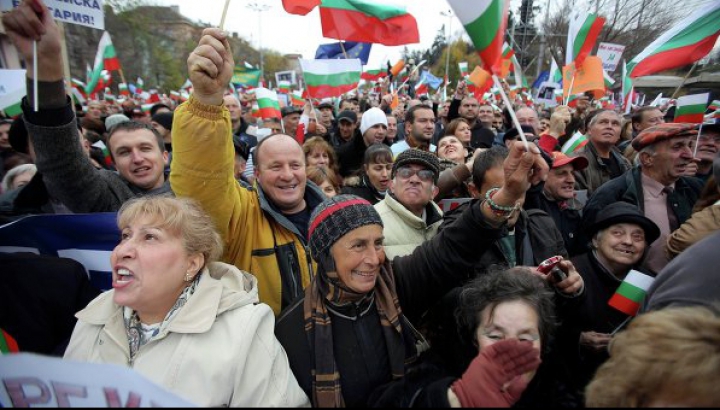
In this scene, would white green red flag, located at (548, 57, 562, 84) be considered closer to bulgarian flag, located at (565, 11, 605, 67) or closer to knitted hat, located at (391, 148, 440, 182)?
bulgarian flag, located at (565, 11, 605, 67)

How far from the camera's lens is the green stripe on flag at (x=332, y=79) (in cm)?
564

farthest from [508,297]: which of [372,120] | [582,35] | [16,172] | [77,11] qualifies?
[582,35]

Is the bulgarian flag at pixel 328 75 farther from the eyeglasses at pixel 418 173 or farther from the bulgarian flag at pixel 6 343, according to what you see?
the bulgarian flag at pixel 6 343

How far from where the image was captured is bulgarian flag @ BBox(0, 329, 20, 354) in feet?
5.49

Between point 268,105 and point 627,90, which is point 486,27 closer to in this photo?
point 268,105

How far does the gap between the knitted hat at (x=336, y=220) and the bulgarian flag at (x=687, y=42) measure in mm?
3992

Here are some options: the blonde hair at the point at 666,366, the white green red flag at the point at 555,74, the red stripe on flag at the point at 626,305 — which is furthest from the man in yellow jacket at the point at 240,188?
the white green red flag at the point at 555,74

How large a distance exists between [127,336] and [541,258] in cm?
232

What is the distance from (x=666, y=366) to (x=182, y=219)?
5.84 ft

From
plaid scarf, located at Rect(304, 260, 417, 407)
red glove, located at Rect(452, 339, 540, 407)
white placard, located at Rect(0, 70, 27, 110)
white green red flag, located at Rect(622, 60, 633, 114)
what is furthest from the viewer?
white green red flag, located at Rect(622, 60, 633, 114)

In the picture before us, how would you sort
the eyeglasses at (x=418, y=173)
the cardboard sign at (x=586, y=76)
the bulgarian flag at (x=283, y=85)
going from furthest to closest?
the bulgarian flag at (x=283, y=85)
the cardboard sign at (x=586, y=76)
the eyeglasses at (x=418, y=173)

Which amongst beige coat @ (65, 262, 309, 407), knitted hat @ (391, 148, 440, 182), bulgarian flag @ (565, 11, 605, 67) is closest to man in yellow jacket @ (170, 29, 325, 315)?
beige coat @ (65, 262, 309, 407)

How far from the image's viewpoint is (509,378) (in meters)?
1.28

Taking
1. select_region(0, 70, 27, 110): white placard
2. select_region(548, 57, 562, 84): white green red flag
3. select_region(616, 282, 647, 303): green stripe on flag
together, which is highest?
select_region(548, 57, 562, 84): white green red flag
